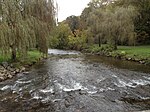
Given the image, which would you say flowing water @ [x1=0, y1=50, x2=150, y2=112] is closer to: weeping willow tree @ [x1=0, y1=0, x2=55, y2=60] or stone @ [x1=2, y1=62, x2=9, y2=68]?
stone @ [x1=2, y1=62, x2=9, y2=68]

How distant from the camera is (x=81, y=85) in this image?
1282 centimetres

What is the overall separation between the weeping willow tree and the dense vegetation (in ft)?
9.68

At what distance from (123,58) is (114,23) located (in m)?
6.37

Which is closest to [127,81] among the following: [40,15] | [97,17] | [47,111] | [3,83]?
[47,111]

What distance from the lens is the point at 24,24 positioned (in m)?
17.5

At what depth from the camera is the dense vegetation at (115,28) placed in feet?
97.5

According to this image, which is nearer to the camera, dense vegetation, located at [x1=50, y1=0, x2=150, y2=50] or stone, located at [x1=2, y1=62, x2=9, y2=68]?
stone, located at [x1=2, y1=62, x2=9, y2=68]

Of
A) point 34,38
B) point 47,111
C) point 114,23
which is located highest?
point 114,23

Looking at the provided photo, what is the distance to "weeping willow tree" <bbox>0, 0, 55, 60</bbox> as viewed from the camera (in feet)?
51.3

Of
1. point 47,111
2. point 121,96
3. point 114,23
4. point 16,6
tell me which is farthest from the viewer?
point 114,23

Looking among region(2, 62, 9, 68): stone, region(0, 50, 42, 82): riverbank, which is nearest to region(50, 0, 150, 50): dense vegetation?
region(0, 50, 42, 82): riverbank

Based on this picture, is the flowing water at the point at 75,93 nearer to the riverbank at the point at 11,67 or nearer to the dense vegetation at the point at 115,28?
the riverbank at the point at 11,67

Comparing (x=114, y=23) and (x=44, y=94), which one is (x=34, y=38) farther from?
(x=114, y=23)

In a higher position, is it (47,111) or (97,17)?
(97,17)
